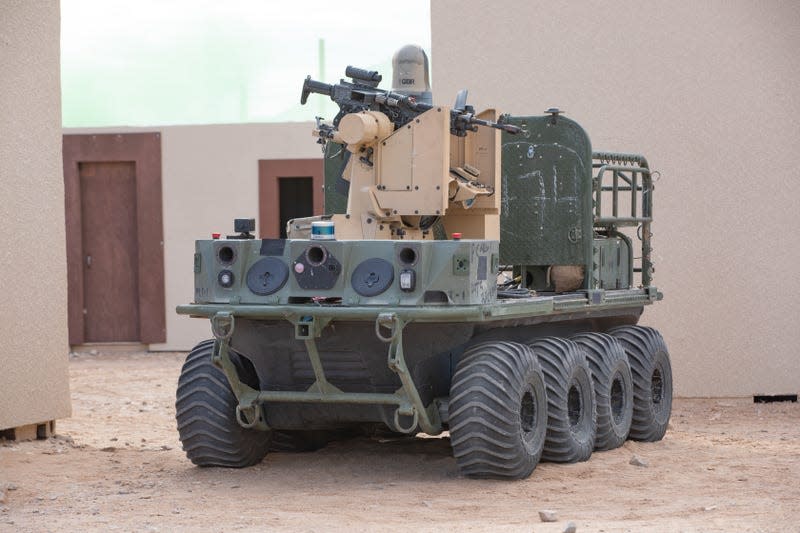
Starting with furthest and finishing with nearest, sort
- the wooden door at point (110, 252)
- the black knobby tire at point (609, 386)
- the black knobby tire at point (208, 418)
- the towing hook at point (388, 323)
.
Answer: the wooden door at point (110, 252)
the black knobby tire at point (609, 386)
the black knobby tire at point (208, 418)
the towing hook at point (388, 323)

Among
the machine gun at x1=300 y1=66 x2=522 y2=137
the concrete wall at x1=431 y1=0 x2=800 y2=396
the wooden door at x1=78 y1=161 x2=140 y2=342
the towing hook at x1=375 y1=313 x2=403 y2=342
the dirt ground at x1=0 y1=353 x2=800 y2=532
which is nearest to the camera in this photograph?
the dirt ground at x1=0 y1=353 x2=800 y2=532

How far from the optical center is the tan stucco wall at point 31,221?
11164 millimetres

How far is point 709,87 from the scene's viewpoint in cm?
1416

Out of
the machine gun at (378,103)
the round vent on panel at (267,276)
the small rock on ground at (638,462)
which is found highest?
the machine gun at (378,103)

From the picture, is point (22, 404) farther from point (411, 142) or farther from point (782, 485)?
point (782, 485)

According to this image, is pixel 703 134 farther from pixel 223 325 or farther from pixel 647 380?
pixel 223 325

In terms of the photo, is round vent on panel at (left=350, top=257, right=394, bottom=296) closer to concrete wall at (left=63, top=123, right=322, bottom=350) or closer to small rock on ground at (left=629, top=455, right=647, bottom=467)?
small rock on ground at (left=629, top=455, right=647, bottom=467)

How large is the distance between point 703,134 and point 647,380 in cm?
335

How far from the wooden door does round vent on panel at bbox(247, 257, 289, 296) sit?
1047 cm

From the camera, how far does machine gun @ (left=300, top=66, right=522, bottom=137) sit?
10.0 m

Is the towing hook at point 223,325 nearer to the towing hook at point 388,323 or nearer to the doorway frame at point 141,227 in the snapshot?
the towing hook at point 388,323

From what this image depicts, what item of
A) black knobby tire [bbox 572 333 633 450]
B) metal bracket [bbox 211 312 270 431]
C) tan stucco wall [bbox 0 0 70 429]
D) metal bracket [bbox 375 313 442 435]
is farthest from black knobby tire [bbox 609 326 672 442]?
tan stucco wall [bbox 0 0 70 429]

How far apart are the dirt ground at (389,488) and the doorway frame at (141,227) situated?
683 centimetres

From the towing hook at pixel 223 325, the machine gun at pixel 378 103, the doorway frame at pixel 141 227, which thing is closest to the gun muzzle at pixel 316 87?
the machine gun at pixel 378 103
